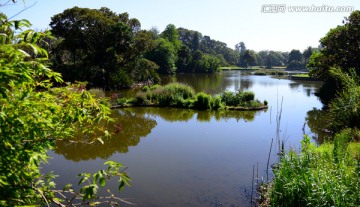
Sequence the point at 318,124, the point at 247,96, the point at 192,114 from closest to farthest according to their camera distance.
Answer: the point at 318,124
the point at 192,114
the point at 247,96

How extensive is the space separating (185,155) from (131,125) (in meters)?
5.14

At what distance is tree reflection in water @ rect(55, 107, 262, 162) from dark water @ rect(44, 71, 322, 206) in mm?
32

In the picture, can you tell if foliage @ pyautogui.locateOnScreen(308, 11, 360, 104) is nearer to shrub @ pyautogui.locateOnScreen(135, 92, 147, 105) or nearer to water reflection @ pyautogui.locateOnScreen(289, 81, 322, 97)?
water reflection @ pyautogui.locateOnScreen(289, 81, 322, 97)

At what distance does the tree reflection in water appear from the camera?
1034cm

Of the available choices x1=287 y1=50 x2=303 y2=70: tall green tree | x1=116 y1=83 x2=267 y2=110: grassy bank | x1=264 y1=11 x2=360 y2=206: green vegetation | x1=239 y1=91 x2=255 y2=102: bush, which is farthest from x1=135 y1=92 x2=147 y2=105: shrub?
x1=287 y1=50 x2=303 y2=70: tall green tree

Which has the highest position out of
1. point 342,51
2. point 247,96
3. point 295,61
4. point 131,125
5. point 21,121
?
point 295,61

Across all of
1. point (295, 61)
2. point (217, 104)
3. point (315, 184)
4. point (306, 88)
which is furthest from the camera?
point (295, 61)

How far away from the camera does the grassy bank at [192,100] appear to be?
19031 millimetres

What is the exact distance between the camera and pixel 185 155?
32.7 ft

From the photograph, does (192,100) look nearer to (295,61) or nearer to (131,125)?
(131,125)

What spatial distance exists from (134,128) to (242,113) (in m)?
6.85

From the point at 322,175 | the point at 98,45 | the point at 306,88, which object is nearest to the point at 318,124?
→ the point at 322,175

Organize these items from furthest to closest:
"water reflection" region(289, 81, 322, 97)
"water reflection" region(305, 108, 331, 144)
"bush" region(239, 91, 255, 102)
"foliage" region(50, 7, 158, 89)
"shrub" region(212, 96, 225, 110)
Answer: "water reflection" region(289, 81, 322, 97) < "foliage" region(50, 7, 158, 89) < "bush" region(239, 91, 255, 102) < "shrub" region(212, 96, 225, 110) < "water reflection" region(305, 108, 331, 144)

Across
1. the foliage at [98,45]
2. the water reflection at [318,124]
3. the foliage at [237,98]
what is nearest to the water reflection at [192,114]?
the foliage at [237,98]
